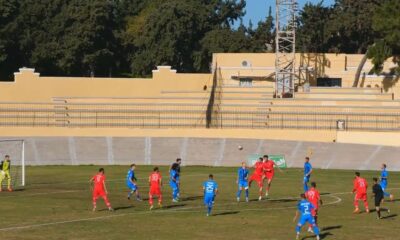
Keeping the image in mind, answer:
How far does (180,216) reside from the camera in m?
34.1

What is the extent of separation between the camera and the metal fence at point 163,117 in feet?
244

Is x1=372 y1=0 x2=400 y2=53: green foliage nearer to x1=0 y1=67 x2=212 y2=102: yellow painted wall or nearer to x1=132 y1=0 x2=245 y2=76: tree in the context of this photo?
x1=0 y1=67 x2=212 y2=102: yellow painted wall

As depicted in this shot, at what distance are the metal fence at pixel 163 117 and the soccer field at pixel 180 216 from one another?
22.9 meters

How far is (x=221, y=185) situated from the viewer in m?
49.7

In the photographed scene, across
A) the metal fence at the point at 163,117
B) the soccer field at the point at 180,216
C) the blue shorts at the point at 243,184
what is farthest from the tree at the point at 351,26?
the blue shorts at the point at 243,184

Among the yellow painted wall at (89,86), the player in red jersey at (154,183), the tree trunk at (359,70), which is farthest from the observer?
the tree trunk at (359,70)

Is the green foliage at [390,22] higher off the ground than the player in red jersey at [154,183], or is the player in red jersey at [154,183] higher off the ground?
the green foliage at [390,22]

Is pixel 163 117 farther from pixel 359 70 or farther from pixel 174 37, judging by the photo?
pixel 174 37

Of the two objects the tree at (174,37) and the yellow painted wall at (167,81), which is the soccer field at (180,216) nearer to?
the yellow painted wall at (167,81)

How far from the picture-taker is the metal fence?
2928 inches

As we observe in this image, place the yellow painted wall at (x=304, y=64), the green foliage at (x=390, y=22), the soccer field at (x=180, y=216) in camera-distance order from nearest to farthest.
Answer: the soccer field at (x=180, y=216) → the green foliage at (x=390, y=22) → the yellow painted wall at (x=304, y=64)

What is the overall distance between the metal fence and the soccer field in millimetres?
22882

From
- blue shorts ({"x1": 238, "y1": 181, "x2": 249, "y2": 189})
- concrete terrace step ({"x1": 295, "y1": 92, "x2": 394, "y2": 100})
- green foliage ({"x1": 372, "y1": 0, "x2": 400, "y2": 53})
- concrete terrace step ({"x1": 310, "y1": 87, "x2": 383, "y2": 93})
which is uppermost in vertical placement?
green foliage ({"x1": 372, "y1": 0, "x2": 400, "y2": 53})

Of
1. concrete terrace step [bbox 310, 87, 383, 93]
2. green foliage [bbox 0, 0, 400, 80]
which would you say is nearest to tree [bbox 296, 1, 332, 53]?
green foliage [bbox 0, 0, 400, 80]
